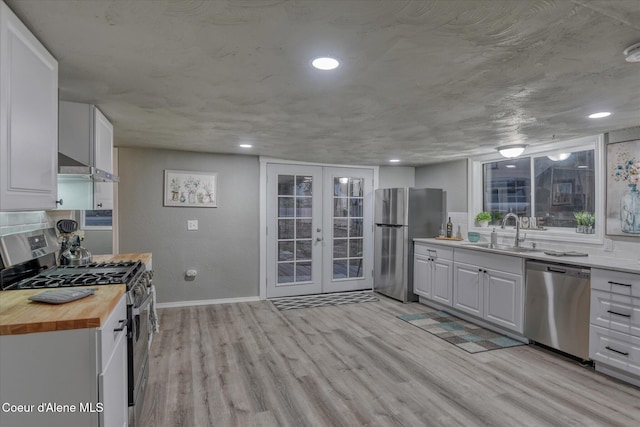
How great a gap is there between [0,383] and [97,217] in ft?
9.57

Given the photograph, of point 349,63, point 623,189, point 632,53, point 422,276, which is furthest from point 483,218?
point 349,63

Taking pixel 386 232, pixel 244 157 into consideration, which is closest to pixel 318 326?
pixel 386 232

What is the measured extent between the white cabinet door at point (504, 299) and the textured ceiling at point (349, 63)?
4.96 ft

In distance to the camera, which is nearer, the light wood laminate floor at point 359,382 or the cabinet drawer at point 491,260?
the light wood laminate floor at point 359,382

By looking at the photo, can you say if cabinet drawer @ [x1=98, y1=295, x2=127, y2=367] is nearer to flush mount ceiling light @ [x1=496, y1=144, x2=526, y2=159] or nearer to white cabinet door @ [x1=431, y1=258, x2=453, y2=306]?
white cabinet door @ [x1=431, y1=258, x2=453, y2=306]

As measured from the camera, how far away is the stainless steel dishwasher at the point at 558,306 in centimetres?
303

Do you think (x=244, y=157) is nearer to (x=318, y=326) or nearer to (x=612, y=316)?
(x=318, y=326)

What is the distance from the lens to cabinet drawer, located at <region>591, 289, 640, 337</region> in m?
2.69

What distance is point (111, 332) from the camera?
1.63m

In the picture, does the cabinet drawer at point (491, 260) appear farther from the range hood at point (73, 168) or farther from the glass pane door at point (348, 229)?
the range hood at point (73, 168)

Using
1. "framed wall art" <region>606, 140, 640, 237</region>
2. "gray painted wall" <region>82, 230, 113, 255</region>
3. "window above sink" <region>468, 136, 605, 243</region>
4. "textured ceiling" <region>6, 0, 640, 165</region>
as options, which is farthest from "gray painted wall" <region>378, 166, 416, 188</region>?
"gray painted wall" <region>82, 230, 113, 255</region>

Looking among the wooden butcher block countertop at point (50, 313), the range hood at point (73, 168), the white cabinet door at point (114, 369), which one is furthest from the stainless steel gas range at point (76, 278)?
the range hood at point (73, 168)

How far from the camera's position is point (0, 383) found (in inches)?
52.4

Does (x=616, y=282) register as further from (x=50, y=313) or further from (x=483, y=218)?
(x=50, y=313)
